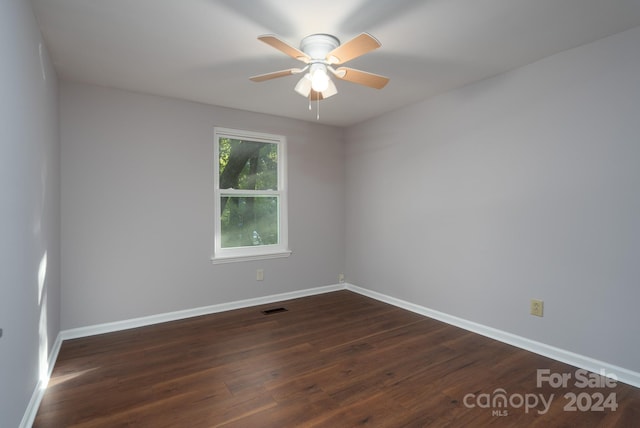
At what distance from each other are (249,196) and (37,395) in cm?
255

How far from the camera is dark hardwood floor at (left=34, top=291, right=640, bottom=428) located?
1.81m

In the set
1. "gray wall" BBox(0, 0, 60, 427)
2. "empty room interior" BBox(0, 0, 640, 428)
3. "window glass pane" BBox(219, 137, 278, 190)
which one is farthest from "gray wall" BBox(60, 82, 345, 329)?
"gray wall" BBox(0, 0, 60, 427)

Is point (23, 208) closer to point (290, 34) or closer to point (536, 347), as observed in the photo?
point (290, 34)

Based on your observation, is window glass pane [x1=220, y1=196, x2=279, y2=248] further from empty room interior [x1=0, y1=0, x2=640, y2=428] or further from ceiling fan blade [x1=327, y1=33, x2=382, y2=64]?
ceiling fan blade [x1=327, y1=33, x2=382, y2=64]

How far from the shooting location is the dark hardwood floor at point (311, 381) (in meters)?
1.81

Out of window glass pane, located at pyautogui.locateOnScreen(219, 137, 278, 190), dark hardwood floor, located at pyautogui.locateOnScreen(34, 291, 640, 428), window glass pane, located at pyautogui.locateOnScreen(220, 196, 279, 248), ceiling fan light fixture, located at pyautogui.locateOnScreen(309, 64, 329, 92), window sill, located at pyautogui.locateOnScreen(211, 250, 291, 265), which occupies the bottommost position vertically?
dark hardwood floor, located at pyautogui.locateOnScreen(34, 291, 640, 428)

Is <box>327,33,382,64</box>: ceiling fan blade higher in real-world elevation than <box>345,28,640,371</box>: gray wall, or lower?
higher

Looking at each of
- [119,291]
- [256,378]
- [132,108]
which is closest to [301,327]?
[256,378]

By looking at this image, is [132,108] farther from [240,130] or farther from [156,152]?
[240,130]

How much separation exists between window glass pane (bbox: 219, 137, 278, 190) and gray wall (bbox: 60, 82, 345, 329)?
205 mm

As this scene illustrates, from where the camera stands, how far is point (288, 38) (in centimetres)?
222

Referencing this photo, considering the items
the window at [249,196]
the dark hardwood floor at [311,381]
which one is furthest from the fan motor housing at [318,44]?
the dark hardwood floor at [311,381]

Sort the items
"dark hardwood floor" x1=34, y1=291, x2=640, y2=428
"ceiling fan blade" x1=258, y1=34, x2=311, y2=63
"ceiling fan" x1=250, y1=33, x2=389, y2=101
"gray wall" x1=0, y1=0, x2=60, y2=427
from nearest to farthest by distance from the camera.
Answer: "gray wall" x1=0, y1=0, x2=60, y2=427 → "ceiling fan blade" x1=258, y1=34, x2=311, y2=63 → "dark hardwood floor" x1=34, y1=291, x2=640, y2=428 → "ceiling fan" x1=250, y1=33, x2=389, y2=101

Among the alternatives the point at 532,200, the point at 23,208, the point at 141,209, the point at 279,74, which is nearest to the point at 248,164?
the point at 141,209
